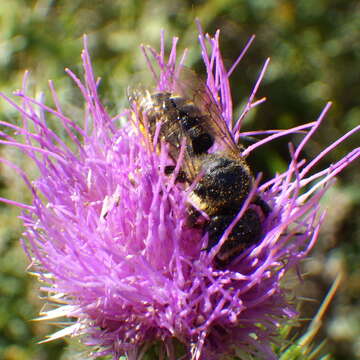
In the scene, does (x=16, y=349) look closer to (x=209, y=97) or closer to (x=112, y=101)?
(x=112, y=101)

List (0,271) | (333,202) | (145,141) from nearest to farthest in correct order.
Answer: (145,141) → (0,271) → (333,202)

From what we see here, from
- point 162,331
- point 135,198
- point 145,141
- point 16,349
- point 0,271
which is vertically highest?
point 145,141

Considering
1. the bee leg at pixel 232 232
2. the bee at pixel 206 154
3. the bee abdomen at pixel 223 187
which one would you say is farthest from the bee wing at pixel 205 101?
the bee leg at pixel 232 232

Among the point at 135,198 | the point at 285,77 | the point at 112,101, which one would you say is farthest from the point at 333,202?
the point at 135,198

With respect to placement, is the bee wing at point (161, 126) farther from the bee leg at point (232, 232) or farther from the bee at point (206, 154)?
the bee leg at point (232, 232)

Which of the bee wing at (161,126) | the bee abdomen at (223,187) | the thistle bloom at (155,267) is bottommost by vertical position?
the thistle bloom at (155,267)

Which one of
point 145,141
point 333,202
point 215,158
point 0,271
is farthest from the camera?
point 333,202

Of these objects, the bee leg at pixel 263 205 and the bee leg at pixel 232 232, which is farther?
the bee leg at pixel 263 205

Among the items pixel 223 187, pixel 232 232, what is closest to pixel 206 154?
pixel 223 187
